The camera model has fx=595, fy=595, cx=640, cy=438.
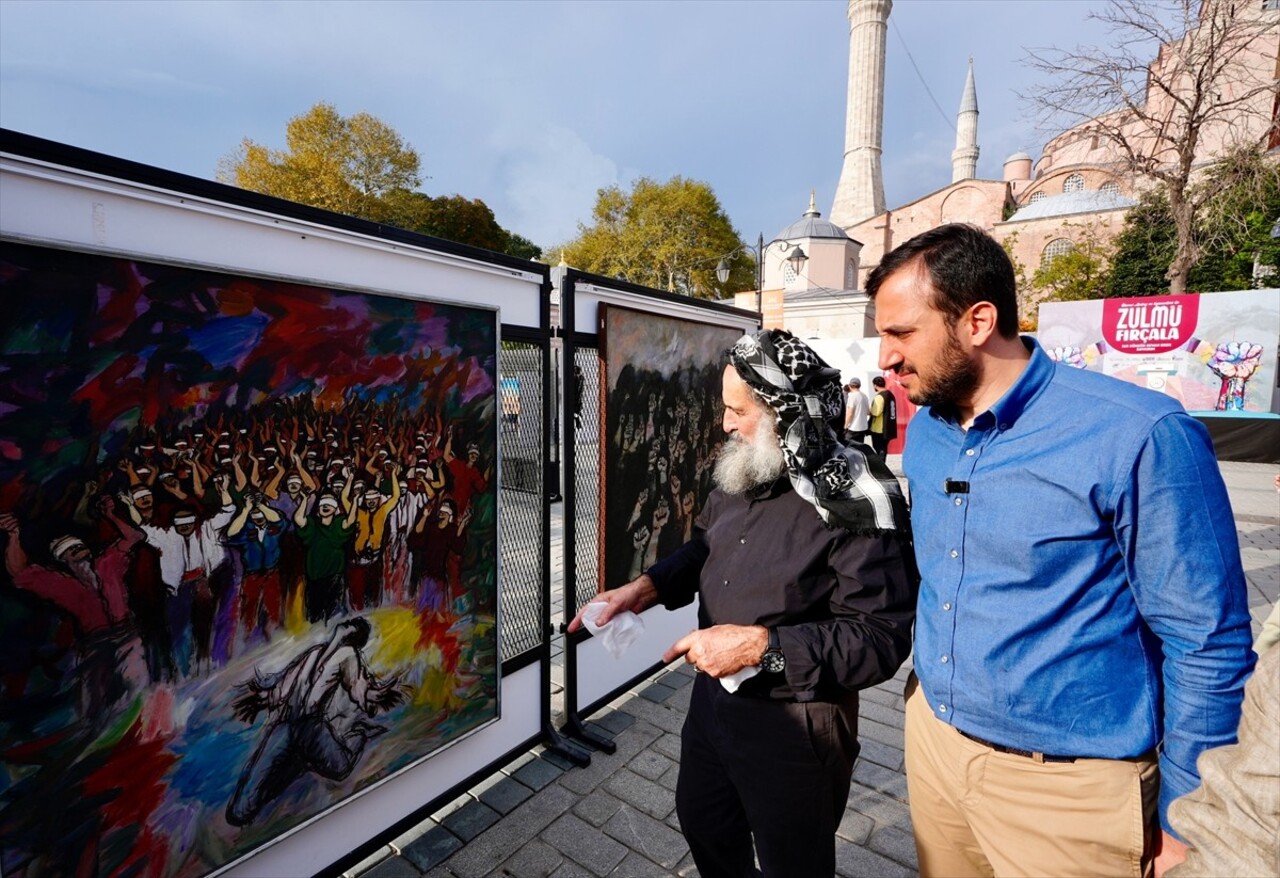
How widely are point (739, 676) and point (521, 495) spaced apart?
166 centimetres

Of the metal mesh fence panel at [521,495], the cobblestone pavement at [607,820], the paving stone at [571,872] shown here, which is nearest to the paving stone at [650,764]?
the cobblestone pavement at [607,820]

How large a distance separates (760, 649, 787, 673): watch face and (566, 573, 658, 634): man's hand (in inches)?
23.7

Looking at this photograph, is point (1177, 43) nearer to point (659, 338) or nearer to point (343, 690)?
point (659, 338)

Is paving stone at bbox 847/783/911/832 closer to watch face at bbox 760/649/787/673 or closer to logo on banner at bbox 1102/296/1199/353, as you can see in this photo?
watch face at bbox 760/649/787/673

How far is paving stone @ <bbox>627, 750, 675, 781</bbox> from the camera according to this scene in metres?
3.19

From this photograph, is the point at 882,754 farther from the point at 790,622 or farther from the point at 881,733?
the point at 790,622

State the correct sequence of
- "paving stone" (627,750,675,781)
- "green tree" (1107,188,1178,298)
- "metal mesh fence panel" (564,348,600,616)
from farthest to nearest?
"green tree" (1107,188,1178,298) < "metal mesh fence panel" (564,348,600,616) < "paving stone" (627,750,675,781)

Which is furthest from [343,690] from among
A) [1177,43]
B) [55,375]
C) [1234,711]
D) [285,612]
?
[1177,43]

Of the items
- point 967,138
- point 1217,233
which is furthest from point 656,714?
point 967,138

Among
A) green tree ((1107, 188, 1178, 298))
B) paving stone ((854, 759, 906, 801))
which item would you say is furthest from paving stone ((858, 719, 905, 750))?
green tree ((1107, 188, 1178, 298))

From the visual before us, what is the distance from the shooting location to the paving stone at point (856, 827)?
274 centimetres

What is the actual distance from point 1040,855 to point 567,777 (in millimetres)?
2309

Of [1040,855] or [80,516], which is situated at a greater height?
[80,516]

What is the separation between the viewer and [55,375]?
151 centimetres
